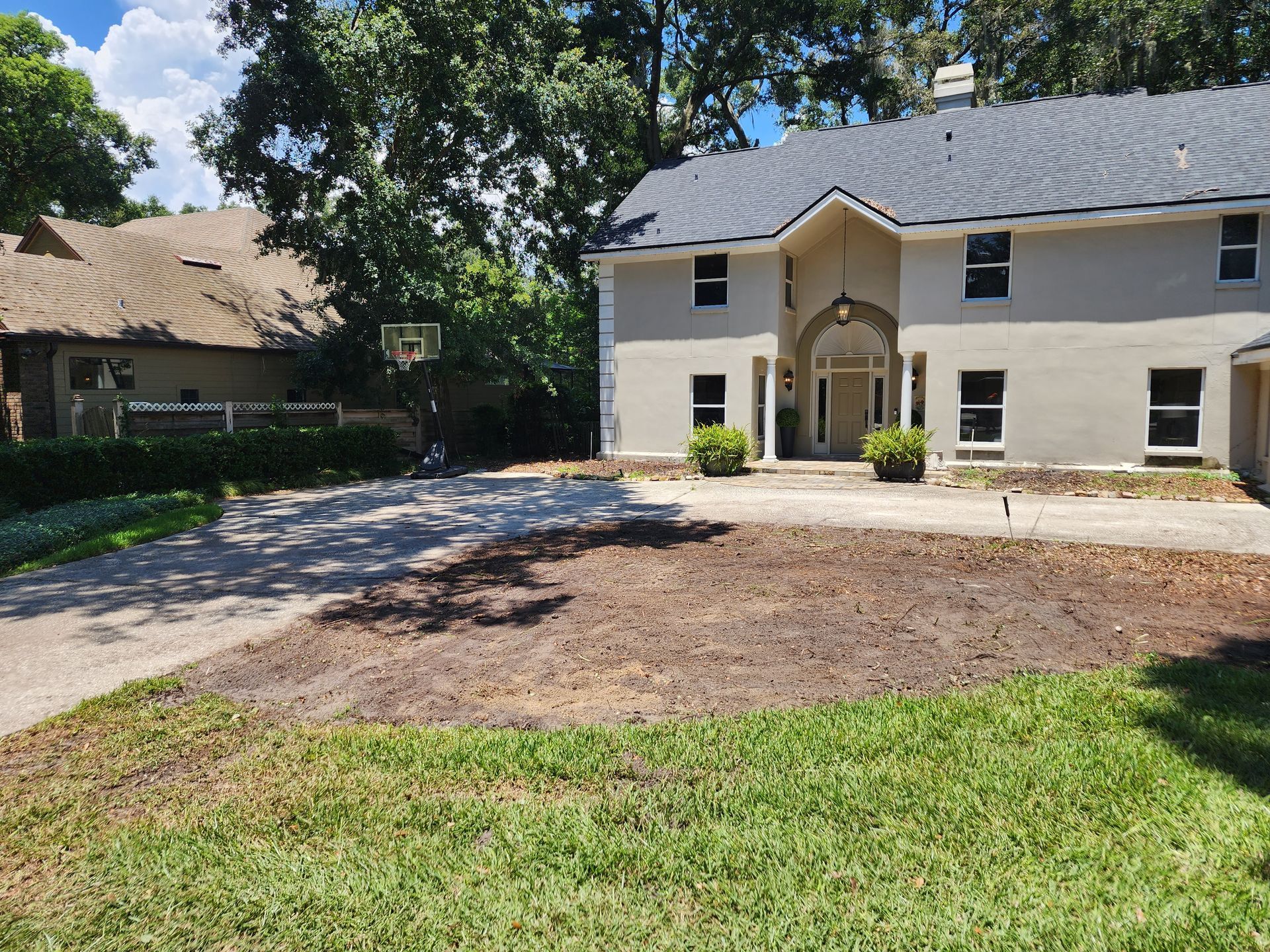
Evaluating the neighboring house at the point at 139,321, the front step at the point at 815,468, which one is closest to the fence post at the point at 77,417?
the neighboring house at the point at 139,321

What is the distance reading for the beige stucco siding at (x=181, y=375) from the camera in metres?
17.7

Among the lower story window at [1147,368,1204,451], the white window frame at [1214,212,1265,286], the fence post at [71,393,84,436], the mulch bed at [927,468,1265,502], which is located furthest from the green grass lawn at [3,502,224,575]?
the white window frame at [1214,212,1265,286]

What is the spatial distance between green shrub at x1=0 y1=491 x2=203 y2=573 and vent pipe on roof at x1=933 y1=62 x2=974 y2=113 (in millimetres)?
19944

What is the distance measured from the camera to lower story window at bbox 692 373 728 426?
18.8 m

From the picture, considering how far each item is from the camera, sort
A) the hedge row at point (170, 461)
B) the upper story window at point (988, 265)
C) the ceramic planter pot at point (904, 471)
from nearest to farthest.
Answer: the hedge row at point (170, 461)
the ceramic planter pot at point (904, 471)
the upper story window at point (988, 265)

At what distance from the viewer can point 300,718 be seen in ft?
14.0

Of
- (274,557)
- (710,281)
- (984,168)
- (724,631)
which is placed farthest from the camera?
(710,281)

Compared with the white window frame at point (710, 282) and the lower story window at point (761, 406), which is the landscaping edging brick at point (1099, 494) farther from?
the white window frame at point (710, 282)

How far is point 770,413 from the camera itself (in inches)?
715

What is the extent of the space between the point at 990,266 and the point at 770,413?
18.4 ft

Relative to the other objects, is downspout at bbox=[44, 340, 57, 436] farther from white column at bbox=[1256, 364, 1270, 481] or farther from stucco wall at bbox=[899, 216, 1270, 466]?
white column at bbox=[1256, 364, 1270, 481]

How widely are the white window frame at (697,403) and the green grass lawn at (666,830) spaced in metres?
14.6

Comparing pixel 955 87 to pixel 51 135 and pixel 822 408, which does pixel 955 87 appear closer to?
pixel 822 408

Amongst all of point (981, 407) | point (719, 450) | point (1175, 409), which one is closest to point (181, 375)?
point (719, 450)
